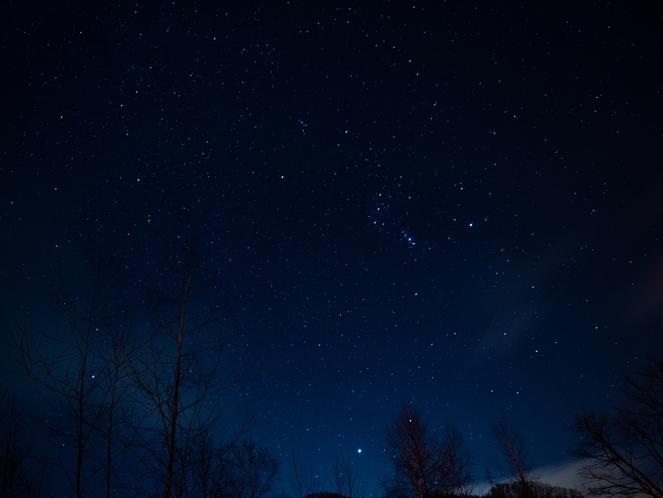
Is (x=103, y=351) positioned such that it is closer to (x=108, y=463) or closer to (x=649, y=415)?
(x=108, y=463)

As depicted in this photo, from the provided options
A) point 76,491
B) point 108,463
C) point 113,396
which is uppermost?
point 113,396

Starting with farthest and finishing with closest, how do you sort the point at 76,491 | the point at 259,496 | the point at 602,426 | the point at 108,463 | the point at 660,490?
the point at 602,426, the point at 660,490, the point at 259,496, the point at 108,463, the point at 76,491

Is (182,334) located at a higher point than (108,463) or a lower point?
higher

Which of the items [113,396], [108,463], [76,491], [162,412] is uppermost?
[113,396]

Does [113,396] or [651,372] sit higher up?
[651,372]

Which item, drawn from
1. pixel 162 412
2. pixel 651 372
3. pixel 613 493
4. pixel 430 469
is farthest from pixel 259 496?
pixel 651 372

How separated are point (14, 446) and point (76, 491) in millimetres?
2287

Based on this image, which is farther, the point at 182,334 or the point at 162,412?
the point at 182,334

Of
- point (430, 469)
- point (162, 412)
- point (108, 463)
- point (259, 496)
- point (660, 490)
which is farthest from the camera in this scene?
point (660, 490)

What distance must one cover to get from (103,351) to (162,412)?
44.4 inches

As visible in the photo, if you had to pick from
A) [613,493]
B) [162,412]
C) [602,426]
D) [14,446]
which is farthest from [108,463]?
[602,426]

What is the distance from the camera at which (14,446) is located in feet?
16.1

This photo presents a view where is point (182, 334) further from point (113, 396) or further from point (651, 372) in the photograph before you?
point (651, 372)

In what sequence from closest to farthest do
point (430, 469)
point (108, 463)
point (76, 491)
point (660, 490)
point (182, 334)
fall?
1. point (76, 491)
2. point (108, 463)
3. point (182, 334)
4. point (430, 469)
5. point (660, 490)
